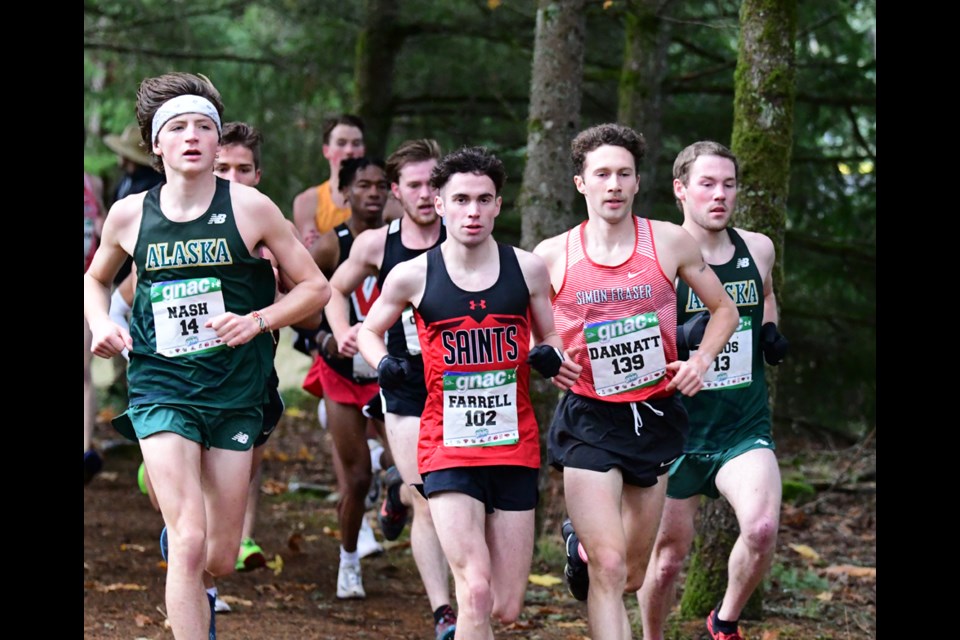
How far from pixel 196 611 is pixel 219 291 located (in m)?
1.28

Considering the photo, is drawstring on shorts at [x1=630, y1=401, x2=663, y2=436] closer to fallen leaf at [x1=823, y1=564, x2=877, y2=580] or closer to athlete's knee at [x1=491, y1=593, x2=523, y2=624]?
athlete's knee at [x1=491, y1=593, x2=523, y2=624]

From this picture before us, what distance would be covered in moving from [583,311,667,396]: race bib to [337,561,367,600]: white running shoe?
277 centimetres

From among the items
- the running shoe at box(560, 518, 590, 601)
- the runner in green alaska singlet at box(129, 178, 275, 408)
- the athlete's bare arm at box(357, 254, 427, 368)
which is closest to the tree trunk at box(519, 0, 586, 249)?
the athlete's bare arm at box(357, 254, 427, 368)

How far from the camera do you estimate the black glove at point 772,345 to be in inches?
241

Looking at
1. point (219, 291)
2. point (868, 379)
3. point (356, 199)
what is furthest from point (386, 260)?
point (868, 379)

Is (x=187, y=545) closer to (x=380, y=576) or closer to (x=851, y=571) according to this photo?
(x=380, y=576)

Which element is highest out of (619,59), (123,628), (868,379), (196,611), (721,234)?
(619,59)

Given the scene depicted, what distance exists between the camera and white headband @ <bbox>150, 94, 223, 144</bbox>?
535 centimetres

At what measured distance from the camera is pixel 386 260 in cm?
684

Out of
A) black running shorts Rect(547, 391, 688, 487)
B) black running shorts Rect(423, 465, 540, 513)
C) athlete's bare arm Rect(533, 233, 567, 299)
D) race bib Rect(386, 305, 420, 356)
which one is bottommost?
black running shorts Rect(423, 465, 540, 513)

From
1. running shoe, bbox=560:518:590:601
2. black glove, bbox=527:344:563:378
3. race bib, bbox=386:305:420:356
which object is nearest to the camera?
black glove, bbox=527:344:563:378

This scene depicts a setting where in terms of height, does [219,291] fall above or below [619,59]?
below

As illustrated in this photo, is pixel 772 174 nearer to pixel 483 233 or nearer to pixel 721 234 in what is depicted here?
pixel 721 234

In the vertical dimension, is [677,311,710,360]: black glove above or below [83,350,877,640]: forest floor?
above
